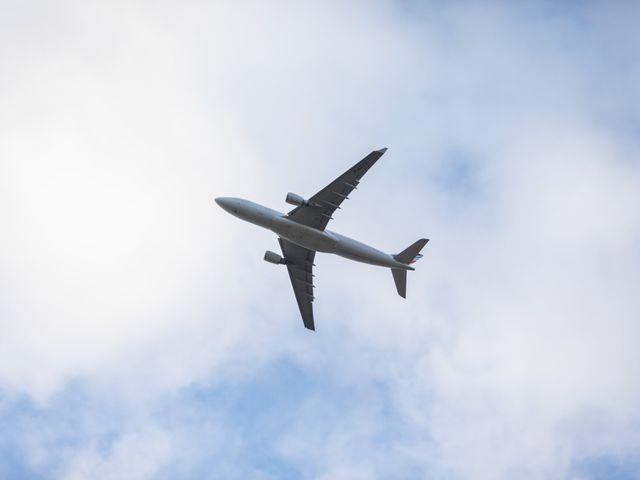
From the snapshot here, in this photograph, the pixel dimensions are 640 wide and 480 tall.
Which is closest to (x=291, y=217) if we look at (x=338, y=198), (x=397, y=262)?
(x=338, y=198)

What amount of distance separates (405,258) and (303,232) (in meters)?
11.5

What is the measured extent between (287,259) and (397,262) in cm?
1523

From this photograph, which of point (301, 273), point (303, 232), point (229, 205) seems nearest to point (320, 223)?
point (303, 232)

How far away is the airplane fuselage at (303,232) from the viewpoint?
7994cm

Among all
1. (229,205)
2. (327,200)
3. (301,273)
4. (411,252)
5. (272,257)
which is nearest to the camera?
(327,200)

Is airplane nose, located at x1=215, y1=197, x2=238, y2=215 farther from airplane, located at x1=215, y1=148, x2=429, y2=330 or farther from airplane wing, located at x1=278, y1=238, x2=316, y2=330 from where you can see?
airplane wing, located at x1=278, y1=238, x2=316, y2=330

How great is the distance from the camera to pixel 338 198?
79875mm

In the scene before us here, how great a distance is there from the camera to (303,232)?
80312 millimetres

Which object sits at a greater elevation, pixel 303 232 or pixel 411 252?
pixel 411 252

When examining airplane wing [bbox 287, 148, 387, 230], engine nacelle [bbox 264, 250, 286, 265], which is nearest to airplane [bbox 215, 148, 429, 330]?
airplane wing [bbox 287, 148, 387, 230]

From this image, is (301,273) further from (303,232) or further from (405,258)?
(405,258)

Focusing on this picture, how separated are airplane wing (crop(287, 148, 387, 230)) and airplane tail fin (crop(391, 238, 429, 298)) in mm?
8780

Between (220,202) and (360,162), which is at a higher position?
(360,162)

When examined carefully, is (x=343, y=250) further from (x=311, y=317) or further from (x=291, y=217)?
(x=311, y=317)
